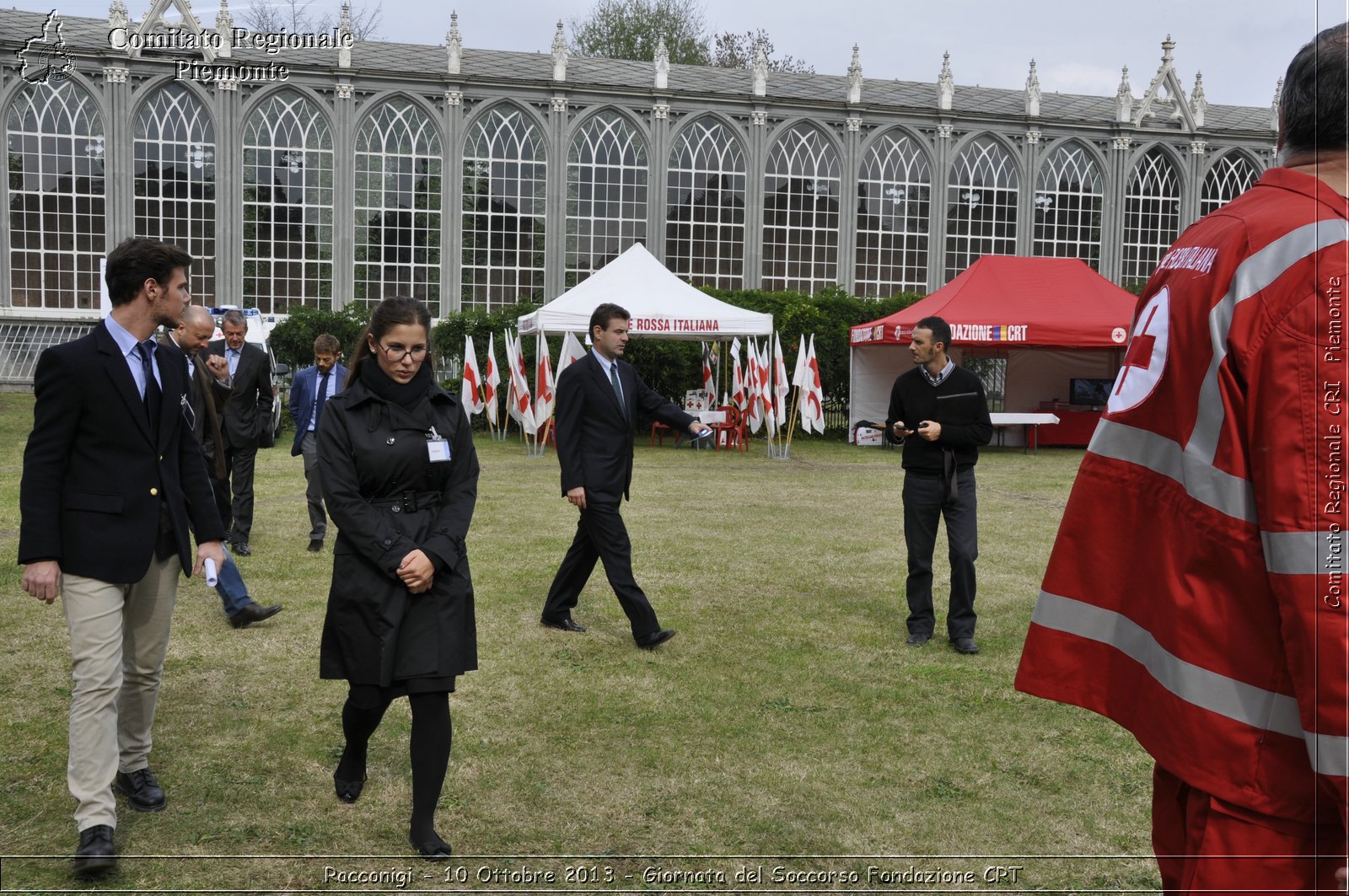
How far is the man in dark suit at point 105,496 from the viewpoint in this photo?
12.2 ft

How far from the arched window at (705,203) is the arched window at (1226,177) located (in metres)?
18.1

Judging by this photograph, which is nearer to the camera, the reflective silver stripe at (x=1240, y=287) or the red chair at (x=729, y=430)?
the reflective silver stripe at (x=1240, y=287)

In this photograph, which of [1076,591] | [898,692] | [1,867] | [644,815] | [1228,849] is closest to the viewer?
[1228,849]

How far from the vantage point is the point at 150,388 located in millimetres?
4012

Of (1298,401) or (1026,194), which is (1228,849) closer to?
(1298,401)

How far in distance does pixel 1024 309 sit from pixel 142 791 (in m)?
20.1

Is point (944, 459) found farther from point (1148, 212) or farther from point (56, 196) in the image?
point (1148, 212)

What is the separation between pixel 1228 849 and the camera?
1.80m

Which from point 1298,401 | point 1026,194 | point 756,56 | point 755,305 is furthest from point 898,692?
point 1026,194

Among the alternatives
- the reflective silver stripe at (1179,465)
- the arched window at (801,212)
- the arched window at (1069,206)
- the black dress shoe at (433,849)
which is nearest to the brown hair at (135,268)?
the black dress shoe at (433,849)

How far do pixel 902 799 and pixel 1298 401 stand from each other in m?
3.15

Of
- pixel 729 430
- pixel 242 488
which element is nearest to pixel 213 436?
pixel 242 488

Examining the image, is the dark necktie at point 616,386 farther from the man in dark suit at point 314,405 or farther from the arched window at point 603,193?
the arched window at point 603,193

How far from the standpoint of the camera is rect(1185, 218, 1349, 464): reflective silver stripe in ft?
5.65
